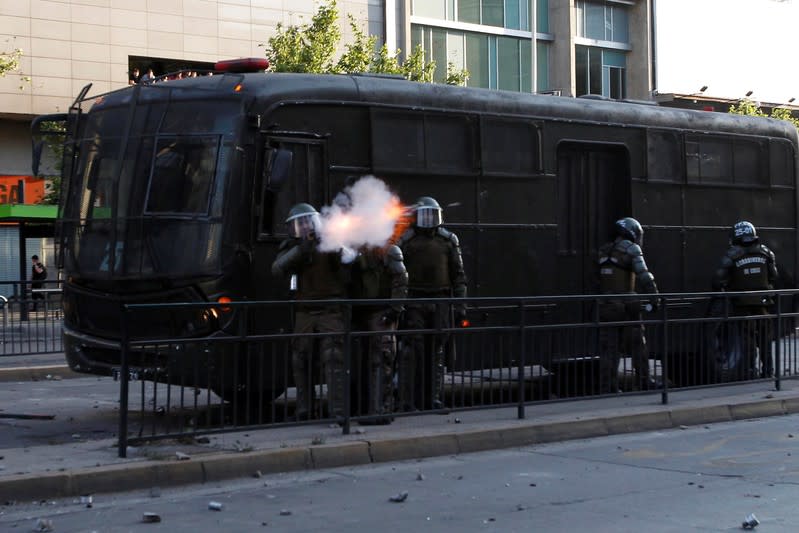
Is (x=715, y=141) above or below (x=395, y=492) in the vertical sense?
above

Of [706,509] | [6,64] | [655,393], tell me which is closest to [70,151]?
[655,393]

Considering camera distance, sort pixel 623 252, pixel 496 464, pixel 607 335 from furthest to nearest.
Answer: pixel 623 252
pixel 607 335
pixel 496 464

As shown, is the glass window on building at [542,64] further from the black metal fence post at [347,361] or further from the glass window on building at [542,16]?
the black metal fence post at [347,361]

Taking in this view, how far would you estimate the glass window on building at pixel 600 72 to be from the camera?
4941 cm

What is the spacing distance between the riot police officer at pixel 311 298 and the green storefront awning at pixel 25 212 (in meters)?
22.9

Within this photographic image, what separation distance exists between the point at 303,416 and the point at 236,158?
2638 mm

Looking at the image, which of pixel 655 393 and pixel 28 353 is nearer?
pixel 655 393

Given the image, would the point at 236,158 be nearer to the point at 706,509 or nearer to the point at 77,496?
the point at 77,496

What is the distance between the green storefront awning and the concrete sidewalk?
23.2 m

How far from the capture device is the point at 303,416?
980 centimetres

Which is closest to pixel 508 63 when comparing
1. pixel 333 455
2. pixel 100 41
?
pixel 100 41

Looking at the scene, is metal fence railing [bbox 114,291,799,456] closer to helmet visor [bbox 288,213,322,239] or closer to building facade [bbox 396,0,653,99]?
helmet visor [bbox 288,213,322,239]

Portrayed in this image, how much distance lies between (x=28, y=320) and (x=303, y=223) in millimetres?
8413

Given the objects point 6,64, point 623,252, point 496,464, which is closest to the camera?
point 496,464
